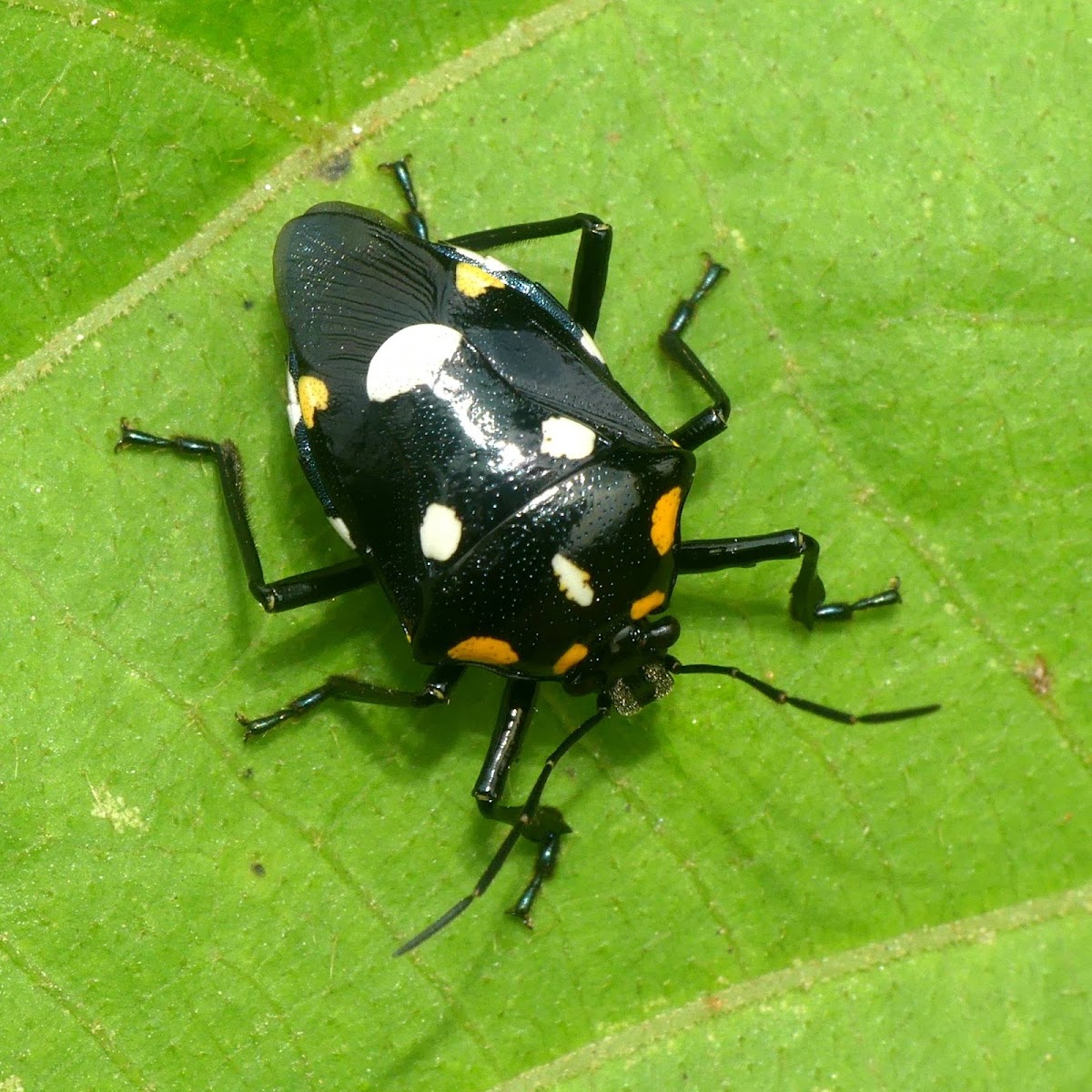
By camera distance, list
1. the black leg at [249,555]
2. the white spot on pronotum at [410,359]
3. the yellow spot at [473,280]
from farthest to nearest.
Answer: the black leg at [249,555]
the yellow spot at [473,280]
the white spot on pronotum at [410,359]

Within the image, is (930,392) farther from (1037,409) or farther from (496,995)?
(496,995)

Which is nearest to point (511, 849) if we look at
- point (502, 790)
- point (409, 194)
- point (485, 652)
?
point (502, 790)

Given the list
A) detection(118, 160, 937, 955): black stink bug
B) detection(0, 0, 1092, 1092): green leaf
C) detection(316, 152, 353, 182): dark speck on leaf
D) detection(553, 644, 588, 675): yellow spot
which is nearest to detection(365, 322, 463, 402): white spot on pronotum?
detection(118, 160, 937, 955): black stink bug

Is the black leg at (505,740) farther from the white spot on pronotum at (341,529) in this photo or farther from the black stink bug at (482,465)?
the white spot on pronotum at (341,529)

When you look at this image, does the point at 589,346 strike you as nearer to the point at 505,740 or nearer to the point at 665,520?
the point at 665,520

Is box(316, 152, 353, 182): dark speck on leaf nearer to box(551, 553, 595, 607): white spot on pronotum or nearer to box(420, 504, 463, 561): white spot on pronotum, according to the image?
box(420, 504, 463, 561): white spot on pronotum

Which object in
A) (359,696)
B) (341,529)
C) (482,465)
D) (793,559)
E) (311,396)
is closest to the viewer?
(482,465)

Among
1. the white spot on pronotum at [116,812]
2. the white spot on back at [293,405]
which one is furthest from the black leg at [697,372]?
the white spot on pronotum at [116,812]
